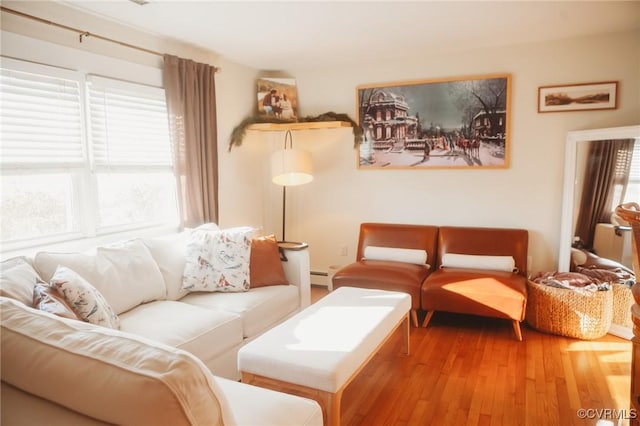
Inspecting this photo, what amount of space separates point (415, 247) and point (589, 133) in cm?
168

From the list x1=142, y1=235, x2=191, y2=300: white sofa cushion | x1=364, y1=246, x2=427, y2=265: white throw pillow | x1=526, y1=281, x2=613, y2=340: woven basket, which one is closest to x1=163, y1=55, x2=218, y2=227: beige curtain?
x1=142, y1=235, x2=191, y2=300: white sofa cushion

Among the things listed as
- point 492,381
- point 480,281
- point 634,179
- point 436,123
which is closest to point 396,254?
point 480,281

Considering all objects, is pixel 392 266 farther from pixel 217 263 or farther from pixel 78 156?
pixel 78 156

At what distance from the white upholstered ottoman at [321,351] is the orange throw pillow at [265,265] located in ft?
1.98

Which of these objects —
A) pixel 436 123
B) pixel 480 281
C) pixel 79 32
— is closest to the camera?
pixel 79 32

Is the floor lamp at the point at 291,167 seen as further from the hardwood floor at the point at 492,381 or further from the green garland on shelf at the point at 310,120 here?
the hardwood floor at the point at 492,381

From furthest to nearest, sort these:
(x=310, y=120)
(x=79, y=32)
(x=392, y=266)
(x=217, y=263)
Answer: (x=310, y=120)
(x=392, y=266)
(x=217, y=263)
(x=79, y=32)

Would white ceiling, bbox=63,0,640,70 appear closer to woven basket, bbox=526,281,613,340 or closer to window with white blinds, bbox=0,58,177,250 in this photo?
window with white blinds, bbox=0,58,177,250

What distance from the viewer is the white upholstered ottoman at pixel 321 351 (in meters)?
2.00

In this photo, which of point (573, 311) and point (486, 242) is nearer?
point (573, 311)

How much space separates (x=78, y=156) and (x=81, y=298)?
122 cm

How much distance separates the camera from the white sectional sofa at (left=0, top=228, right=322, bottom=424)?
101 cm

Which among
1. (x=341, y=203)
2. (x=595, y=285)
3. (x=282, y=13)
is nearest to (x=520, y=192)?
(x=595, y=285)

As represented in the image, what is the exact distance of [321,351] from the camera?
213cm
